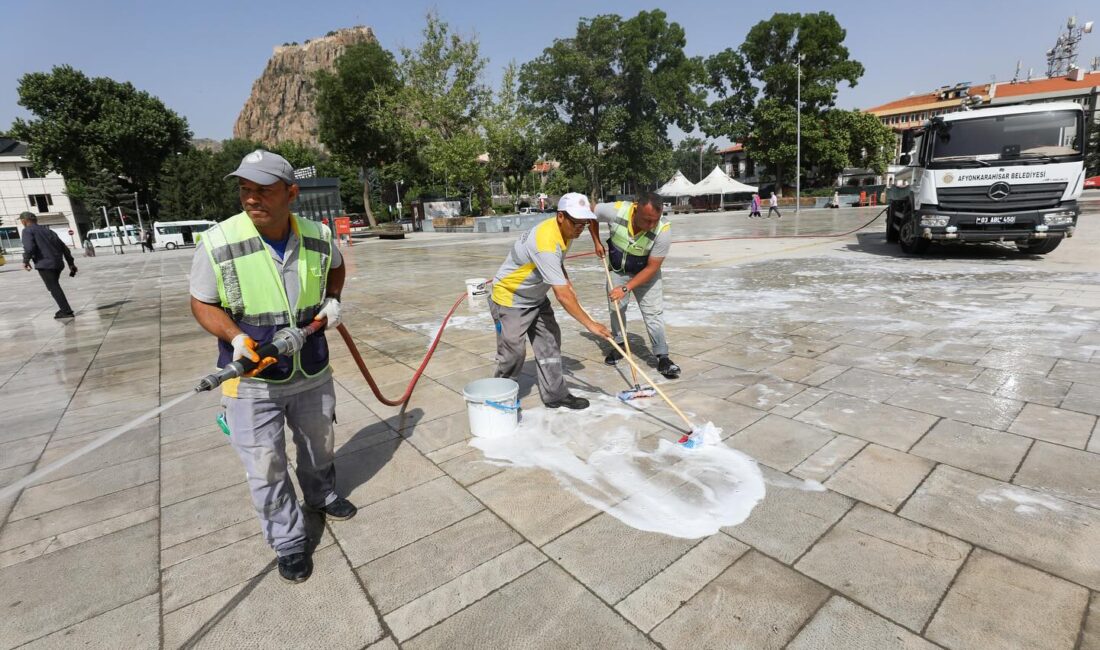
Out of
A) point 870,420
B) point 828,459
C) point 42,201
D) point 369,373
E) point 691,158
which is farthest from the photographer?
point 691,158

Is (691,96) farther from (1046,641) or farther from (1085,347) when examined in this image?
(1046,641)

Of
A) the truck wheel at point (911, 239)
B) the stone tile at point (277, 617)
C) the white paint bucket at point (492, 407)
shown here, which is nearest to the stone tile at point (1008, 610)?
the stone tile at point (277, 617)

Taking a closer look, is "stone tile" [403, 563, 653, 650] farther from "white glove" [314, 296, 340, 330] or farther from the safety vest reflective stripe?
the safety vest reflective stripe

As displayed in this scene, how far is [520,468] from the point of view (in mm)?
3221

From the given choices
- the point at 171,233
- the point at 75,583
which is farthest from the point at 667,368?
the point at 171,233

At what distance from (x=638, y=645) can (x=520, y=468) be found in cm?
142

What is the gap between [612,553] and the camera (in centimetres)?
241

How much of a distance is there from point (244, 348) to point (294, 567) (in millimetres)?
997

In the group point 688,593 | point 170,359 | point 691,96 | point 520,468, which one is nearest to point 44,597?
point 520,468

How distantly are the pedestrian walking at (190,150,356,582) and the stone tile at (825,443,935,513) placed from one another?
267 centimetres

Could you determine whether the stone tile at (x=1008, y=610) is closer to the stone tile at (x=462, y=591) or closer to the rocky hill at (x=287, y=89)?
the stone tile at (x=462, y=591)

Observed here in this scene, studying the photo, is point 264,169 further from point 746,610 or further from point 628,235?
point 628,235

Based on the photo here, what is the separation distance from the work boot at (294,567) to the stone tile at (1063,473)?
3514 millimetres

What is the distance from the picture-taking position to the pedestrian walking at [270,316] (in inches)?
84.8
